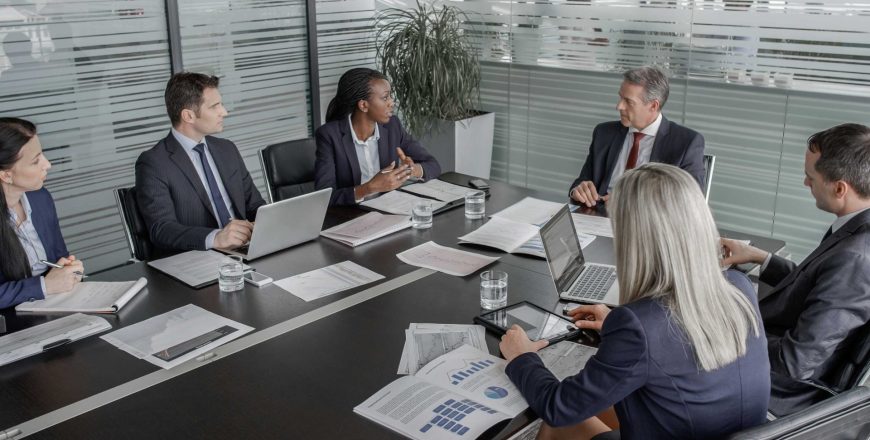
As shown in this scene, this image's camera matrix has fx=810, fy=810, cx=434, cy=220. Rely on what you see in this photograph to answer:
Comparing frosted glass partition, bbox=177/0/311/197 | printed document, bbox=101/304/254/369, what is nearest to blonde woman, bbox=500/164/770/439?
printed document, bbox=101/304/254/369

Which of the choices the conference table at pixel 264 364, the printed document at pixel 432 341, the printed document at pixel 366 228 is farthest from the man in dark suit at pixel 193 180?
the printed document at pixel 432 341

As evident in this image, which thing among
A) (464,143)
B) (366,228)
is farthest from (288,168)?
(464,143)

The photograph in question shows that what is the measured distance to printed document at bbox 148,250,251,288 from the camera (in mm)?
2795

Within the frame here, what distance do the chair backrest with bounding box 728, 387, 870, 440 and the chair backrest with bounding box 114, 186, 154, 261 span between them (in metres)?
2.54

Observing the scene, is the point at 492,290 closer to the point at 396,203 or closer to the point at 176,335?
the point at 176,335

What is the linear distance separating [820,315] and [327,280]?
156 centimetres

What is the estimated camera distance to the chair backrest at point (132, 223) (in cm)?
331

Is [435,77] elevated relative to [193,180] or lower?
elevated

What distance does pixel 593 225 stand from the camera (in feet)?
11.1

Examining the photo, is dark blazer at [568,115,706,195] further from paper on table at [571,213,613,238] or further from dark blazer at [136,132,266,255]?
dark blazer at [136,132,266,255]

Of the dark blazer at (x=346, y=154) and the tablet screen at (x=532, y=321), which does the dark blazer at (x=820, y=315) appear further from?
the dark blazer at (x=346, y=154)

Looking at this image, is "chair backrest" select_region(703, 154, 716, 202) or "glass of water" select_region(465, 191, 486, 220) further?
"chair backrest" select_region(703, 154, 716, 202)

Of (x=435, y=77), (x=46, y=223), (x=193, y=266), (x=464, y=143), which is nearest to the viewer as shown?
(x=193, y=266)

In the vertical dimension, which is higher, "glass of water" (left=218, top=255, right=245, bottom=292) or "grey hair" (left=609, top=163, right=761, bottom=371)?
"grey hair" (left=609, top=163, right=761, bottom=371)
